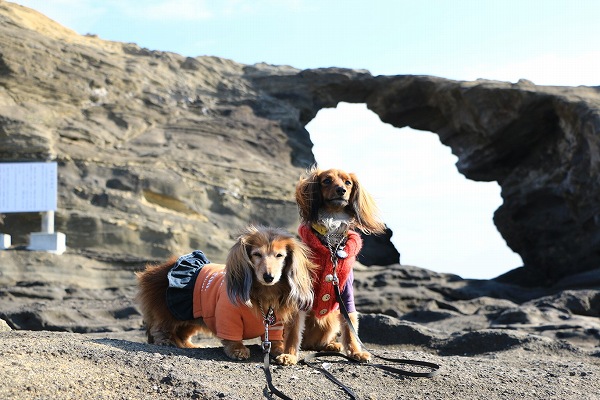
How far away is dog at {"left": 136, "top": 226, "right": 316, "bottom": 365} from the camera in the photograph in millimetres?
5598

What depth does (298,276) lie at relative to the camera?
18.6ft

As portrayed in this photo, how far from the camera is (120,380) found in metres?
4.82

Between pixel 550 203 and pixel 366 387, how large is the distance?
1648cm

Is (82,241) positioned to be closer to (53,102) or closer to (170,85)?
(53,102)

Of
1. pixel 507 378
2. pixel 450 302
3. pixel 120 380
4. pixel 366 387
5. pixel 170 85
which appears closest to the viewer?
pixel 120 380

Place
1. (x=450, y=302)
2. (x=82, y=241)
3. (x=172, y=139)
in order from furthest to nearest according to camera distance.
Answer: (x=172, y=139) < (x=82, y=241) < (x=450, y=302)

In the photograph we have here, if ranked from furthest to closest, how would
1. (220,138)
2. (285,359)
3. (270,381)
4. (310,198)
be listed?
(220,138) < (310,198) < (285,359) < (270,381)

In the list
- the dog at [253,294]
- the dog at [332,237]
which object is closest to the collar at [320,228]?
the dog at [332,237]

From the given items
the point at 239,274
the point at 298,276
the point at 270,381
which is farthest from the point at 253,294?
the point at 270,381

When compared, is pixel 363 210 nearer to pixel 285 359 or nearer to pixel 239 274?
pixel 239 274

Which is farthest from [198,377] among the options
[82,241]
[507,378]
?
[82,241]

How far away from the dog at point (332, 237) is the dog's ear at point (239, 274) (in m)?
0.61

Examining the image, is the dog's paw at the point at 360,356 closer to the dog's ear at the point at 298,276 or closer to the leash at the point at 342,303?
the leash at the point at 342,303

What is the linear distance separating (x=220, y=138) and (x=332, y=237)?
1438cm
